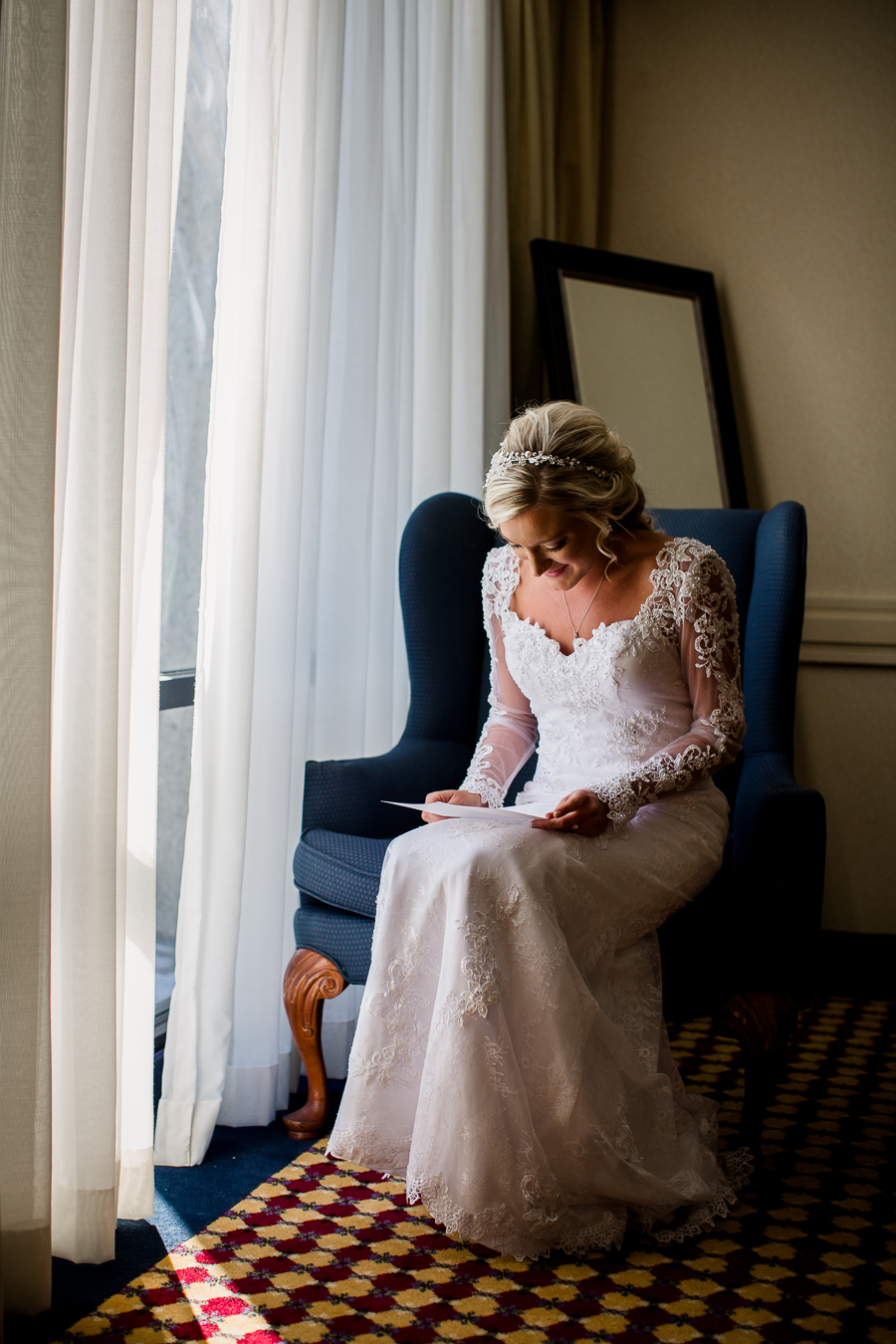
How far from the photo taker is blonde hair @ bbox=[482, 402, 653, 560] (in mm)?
2035

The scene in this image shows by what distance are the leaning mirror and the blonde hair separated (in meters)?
1.12

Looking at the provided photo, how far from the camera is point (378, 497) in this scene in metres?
2.73

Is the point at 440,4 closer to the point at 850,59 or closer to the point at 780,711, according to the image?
the point at 850,59

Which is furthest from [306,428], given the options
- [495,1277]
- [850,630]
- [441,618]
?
[850,630]

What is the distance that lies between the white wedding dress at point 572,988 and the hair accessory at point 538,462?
20 centimetres

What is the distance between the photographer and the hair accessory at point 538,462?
6.68 ft

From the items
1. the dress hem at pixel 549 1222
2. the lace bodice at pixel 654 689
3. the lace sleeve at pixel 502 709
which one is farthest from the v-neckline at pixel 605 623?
the dress hem at pixel 549 1222

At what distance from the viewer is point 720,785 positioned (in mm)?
2422

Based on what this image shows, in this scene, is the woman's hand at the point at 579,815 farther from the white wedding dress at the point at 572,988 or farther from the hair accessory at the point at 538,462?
the hair accessory at the point at 538,462

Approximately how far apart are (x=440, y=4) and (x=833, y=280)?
1337 mm

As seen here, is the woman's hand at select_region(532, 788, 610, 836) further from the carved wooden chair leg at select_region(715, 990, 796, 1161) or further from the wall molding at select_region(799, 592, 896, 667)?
the wall molding at select_region(799, 592, 896, 667)

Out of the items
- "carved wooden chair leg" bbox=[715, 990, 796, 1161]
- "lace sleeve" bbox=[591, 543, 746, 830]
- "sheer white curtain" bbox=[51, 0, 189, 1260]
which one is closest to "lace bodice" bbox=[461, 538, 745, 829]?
"lace sleeve" bbox=[591, 543, 746, 830]

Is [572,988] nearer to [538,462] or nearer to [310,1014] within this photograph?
[310,1014]

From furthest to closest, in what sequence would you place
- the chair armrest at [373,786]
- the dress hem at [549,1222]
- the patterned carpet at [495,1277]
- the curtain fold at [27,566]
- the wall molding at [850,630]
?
the wall molding at [850,630], the chair armrest at [373,786], the dress hem at [549,1222], the patterned carpet at [495,1277], the curtain fold at [27,566]
